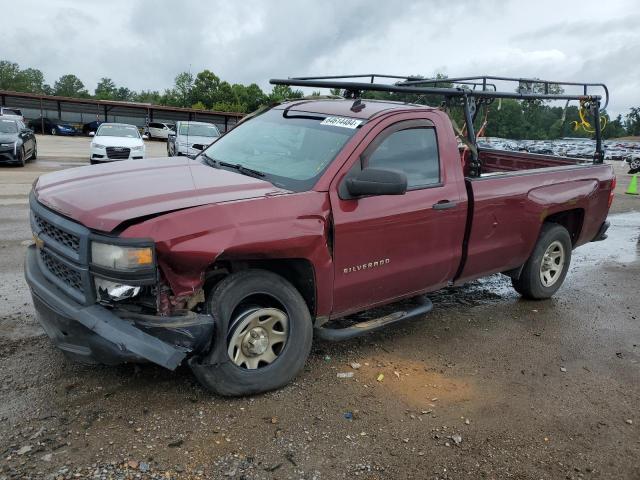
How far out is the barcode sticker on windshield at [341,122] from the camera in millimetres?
4008

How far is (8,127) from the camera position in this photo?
16359 mm

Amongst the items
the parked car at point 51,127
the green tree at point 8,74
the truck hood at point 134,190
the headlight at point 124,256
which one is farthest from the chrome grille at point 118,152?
the green tree at point 8,74

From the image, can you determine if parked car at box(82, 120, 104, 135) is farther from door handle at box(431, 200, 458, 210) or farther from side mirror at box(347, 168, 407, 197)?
side mirror at box(347, 168, 407, 197)

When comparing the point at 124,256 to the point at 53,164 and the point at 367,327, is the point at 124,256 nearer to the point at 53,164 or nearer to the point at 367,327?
the point at 367,327

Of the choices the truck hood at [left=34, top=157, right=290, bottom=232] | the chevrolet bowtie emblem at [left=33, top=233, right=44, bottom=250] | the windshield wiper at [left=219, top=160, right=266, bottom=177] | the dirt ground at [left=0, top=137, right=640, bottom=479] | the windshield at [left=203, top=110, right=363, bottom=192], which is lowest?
the dirt ground at [left=0, top=137, right=640, bottom=479]

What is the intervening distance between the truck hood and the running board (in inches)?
41.1

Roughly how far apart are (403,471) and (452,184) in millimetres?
2295

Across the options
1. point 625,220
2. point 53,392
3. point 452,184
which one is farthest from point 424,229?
point 625,220

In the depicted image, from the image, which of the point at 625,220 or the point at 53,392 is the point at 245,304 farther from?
the point at 625,220

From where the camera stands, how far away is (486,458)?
10.1ft

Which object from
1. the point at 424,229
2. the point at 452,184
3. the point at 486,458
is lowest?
the point at 486,458

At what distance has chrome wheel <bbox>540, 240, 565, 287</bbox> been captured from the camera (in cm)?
575

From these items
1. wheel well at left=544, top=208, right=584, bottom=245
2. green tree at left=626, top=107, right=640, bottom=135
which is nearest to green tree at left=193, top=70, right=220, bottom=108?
wheel well at left=544, top=208, right=584, bottom=245

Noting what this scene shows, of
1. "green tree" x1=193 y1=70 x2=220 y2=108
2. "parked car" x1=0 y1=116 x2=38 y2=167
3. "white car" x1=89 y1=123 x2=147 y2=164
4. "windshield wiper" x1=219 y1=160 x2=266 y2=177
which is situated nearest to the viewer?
"windshield wiper" x1=219 y1=160 x2=266 y2=177
